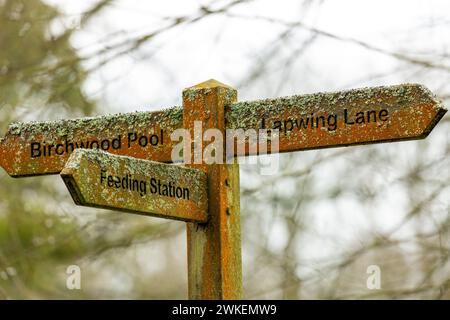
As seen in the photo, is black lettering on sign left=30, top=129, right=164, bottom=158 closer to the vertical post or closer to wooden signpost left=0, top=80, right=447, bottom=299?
wooden signpost left=0, top=80, right=447, bottom=299

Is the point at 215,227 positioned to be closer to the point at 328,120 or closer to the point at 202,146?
the point at 202,146

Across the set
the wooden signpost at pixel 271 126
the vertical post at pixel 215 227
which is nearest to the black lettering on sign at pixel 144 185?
the vertical post at pixel 215 227

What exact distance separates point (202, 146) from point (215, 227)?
23 centimetres

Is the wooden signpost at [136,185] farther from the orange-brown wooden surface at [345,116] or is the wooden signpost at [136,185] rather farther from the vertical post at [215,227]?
the orange-brown wooden surface at [345,116]

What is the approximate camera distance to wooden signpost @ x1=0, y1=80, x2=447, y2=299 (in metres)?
3.55

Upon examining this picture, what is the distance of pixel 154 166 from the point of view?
3654 millimetres

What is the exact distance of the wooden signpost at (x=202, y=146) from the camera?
140 inches

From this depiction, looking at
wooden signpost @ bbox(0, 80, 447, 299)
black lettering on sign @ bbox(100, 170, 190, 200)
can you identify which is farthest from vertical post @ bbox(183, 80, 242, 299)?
black lettering on sign @ bbox(100, 170, 190, 200)

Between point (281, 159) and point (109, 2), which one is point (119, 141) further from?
point (281, 159)

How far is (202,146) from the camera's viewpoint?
3.83 m

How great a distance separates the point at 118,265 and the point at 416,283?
7.67 feet

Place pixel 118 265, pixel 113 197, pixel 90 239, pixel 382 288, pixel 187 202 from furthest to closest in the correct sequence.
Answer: pixel 118 265
pixel 90 239
pixel 382 288
pixel 187 202
pixel 113 197

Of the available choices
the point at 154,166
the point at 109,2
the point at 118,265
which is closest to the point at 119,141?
the point at 154,166

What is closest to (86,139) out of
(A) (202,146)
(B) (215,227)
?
(A) (202,146)
